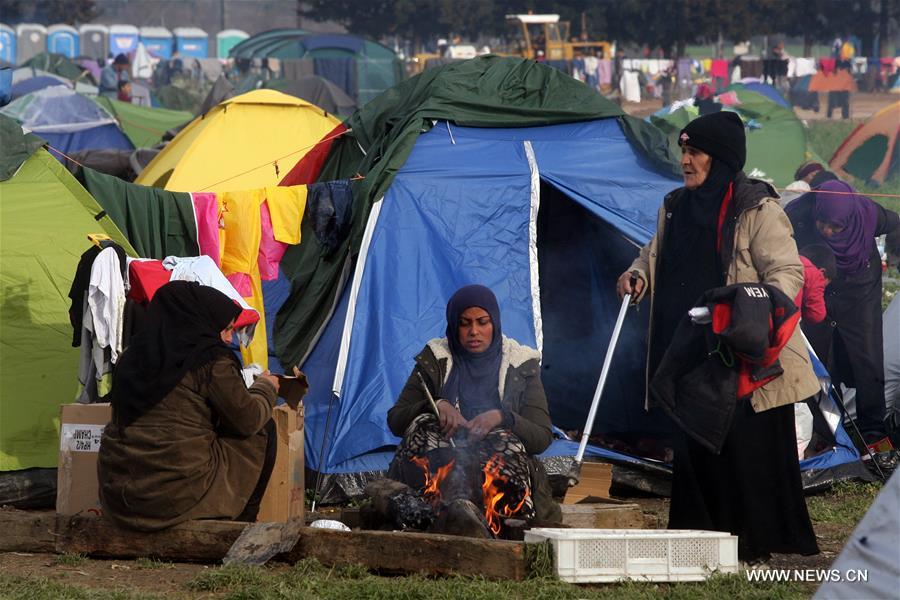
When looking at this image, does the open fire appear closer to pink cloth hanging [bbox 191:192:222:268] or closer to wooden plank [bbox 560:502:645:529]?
wooden plank [bbox 560:502:645:529]

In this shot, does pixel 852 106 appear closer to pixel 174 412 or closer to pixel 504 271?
pixel 504 271

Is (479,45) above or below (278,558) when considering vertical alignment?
above

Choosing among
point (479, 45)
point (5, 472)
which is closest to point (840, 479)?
point (5, 472)

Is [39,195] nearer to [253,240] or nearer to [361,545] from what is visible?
[253,240]

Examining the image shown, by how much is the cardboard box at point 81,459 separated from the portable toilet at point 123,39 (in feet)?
179

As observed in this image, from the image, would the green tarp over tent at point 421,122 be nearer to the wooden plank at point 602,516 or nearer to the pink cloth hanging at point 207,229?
the pink cloth hanging at point 207,229

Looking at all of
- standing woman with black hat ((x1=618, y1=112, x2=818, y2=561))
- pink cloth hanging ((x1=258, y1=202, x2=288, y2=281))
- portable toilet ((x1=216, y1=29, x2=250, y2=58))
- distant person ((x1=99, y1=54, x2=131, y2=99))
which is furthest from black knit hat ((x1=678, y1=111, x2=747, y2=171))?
portable toilet ((x1=216, y1=29, x2=250, y2=58))

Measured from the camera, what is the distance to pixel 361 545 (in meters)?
4.68

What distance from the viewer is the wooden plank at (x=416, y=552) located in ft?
14.7

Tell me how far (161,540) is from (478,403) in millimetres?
1343

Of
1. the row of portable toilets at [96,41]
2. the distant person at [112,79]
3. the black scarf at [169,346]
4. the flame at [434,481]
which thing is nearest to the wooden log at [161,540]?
the black scarf at [169,346]

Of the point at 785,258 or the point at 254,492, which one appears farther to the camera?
the point at 254,492

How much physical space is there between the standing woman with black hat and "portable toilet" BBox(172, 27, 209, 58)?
58462 millimetres

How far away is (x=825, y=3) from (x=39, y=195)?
42625 millimetres
